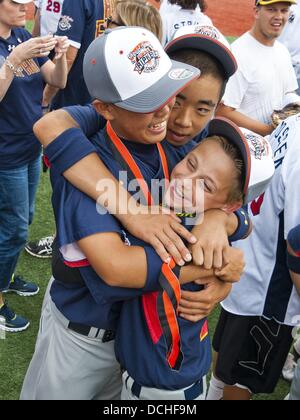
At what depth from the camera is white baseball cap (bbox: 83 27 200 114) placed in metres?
1.75

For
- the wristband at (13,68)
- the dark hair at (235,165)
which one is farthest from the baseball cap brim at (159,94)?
the wristband at (13,68)

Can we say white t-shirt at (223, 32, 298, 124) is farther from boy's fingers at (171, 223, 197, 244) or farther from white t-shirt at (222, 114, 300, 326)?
boy's fingers at (171, 223, 197, 244)

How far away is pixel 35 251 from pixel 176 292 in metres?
3.12

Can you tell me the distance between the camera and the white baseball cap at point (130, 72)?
175cm

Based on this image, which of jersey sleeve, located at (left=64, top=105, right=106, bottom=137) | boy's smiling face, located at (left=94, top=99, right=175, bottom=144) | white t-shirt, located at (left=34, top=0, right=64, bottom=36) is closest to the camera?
boy's smiling face, located at (left=94, top=99, right=175, bottom=144)

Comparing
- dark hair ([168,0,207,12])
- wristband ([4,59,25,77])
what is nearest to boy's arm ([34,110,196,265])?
wristband ([4,59,25,77])

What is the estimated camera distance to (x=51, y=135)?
1927mm

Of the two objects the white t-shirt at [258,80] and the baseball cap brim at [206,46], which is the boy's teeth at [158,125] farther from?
the white t-shirt at [258,80]

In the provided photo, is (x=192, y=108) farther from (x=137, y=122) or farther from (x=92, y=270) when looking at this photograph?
(x=92, y=270)

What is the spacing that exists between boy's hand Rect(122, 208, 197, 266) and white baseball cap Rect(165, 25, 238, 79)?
70 cm
